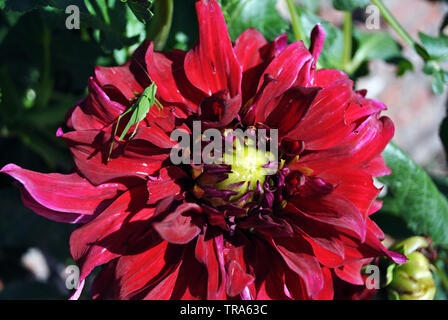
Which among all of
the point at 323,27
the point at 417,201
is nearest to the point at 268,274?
the point at 417,201

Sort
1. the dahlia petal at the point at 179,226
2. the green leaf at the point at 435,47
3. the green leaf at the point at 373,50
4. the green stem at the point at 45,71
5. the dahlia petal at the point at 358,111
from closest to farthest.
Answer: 1. the dahlia petal at the point at 179,226
2. the dahlia petal at the point at 358,111
3. the green leaf at the point at 435,47
4. the green stem at the point at 45,71
5. the green leaf at the point at 373,50

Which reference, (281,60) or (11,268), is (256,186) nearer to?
(281,60)

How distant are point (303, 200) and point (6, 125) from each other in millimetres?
648

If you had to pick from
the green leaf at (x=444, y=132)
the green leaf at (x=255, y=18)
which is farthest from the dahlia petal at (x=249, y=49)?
the green leaf at (x=444, y=132)

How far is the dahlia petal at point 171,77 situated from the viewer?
589 millimetres

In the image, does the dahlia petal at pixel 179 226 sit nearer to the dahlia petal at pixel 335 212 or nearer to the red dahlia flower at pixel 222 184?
the red dahlia flower at pixel 222 184

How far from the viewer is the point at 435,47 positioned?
2.85ft

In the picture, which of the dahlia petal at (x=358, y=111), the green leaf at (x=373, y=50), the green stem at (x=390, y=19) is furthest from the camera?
the green leaf at (x=373, y=50)

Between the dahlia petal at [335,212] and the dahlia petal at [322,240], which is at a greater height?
the dahlia petal at [335,212]

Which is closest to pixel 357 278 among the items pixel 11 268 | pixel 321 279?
pixel 321 279

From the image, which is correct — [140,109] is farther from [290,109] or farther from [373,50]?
[373,50]

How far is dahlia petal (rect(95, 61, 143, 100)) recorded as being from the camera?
0.58 meters

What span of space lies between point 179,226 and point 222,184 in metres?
0.10

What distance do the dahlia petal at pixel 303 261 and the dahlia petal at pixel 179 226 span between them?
11cm
